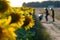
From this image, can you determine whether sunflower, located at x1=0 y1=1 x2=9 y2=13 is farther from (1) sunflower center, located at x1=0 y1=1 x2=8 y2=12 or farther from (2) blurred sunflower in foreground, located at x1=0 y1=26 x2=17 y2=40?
(2) blurred sunflower in foreground, located at x1=0 y1=26 x2=17 y2=40

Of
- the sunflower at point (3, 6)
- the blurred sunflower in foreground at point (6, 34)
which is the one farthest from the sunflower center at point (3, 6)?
the blurred sunflower in foreground at point (6, 34)

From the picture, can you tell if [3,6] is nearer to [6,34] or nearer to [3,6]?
[3,6]

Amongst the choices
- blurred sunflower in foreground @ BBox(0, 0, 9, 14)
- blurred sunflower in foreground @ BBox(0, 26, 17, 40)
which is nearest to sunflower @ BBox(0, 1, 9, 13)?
blurred sunflower in foreground @ BBox(0, 0, 9, 14)

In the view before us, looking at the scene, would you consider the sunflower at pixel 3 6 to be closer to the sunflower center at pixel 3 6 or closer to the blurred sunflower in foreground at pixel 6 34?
the sunflower center at pixel 3 6

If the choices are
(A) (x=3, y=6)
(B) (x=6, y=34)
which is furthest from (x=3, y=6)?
(B) (x=6, y=34)

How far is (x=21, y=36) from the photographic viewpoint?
12.0 ft

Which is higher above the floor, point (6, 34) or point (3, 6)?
point (3, 6)

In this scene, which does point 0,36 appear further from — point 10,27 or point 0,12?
point 0,12

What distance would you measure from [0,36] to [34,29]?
3.44 metres

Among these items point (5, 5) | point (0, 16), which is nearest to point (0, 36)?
point (0, 16)

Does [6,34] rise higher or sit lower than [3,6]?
lower

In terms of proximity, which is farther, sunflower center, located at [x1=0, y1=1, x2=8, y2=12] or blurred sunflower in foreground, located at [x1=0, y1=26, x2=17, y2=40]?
sunflower center, located at [x1=0, y1=1, x2=8, y2=12]

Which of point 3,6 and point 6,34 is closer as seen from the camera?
point 6,34

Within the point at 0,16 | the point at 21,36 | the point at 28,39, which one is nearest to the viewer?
the point at 0,16
